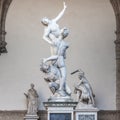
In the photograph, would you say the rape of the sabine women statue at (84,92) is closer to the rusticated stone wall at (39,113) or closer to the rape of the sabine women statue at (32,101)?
the rusticated stone wall at (39,113)

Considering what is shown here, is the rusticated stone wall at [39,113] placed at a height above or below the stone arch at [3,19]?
below

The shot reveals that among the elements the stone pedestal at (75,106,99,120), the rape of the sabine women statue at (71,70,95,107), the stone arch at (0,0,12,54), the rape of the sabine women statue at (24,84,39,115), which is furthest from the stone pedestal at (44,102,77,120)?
the stone arch at (0,0,12,54)

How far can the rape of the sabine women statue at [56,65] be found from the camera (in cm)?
1112

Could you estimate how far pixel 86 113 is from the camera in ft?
53.1

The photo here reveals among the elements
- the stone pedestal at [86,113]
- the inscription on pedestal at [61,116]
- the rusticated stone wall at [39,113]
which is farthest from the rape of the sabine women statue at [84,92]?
the inscription on pedestal at [61,116]

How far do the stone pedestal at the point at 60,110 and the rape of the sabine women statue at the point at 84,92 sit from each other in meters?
5.56

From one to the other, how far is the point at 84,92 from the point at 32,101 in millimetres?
2048

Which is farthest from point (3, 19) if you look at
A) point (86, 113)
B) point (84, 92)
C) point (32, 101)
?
point (86, 113)

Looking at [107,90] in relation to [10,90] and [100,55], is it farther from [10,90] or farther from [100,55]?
[10,90]

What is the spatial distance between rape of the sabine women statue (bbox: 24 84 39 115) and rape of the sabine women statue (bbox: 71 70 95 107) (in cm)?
159

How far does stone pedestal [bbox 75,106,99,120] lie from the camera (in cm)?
1606

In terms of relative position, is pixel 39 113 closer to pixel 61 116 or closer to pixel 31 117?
pixel 31 117

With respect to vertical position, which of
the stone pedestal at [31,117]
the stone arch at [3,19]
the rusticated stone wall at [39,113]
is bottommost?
the stone pedestal at [31,117]

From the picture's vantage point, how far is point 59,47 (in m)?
11.4
